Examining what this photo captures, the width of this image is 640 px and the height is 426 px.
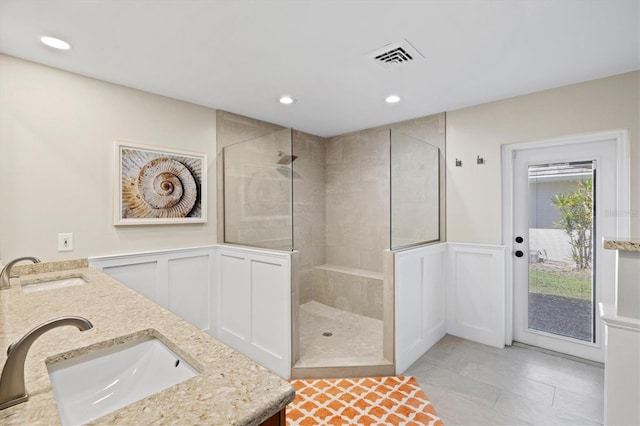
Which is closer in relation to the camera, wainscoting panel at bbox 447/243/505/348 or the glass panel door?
the glass panel door

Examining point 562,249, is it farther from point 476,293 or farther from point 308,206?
point 308,206

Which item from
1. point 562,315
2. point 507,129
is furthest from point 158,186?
point 562,315

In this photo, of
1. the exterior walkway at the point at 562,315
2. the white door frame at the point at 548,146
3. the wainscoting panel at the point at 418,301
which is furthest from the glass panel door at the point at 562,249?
the wainscoting panel at the point at 418,301

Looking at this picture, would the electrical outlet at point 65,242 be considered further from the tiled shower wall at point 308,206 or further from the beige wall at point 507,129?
the beige wall at point 507,129

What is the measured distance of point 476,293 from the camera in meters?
3.05

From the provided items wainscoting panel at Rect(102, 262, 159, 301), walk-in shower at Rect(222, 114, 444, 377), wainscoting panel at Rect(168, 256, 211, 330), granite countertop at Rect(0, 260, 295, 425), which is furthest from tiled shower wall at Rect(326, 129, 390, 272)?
granite countertop at Rect(0, 260, 295, 425)

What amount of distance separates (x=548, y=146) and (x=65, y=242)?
401cm

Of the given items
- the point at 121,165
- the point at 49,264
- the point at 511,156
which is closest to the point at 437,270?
the point at 511,156

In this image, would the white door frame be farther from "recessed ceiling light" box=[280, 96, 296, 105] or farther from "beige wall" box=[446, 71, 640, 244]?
"recessed ceiling light" box=[280, 96, 296, 105]

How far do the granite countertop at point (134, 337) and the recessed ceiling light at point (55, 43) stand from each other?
1.48 m

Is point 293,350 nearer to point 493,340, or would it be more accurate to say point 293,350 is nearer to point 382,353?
point 382,353

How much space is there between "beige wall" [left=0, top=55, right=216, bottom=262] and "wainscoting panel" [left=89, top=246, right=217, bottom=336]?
0.33 ft

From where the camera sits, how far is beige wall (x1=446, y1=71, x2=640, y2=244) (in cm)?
230

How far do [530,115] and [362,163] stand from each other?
186cm
